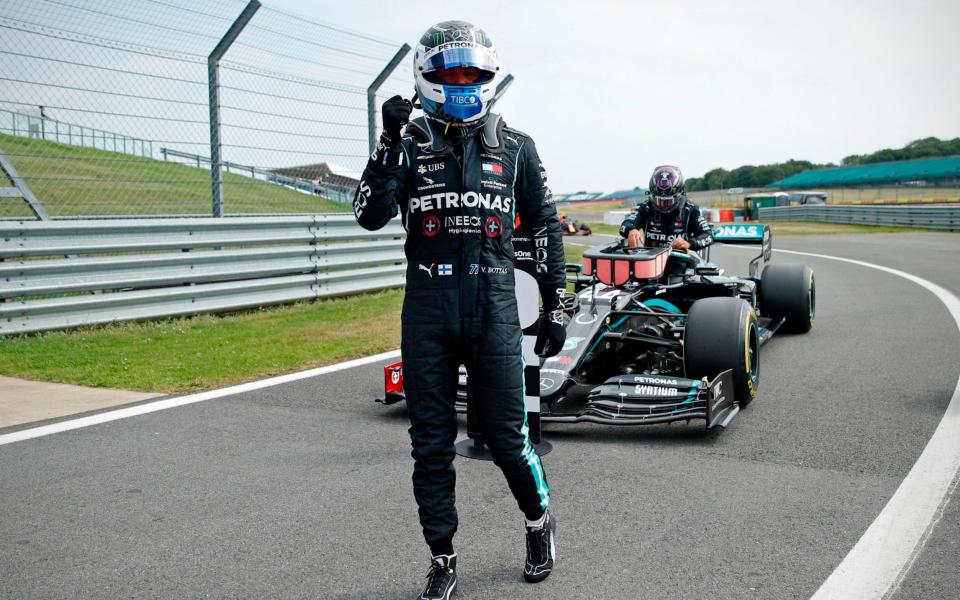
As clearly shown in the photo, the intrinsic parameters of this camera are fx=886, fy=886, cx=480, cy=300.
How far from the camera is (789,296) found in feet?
28.2

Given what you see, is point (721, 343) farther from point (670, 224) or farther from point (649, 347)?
point (670, 224)

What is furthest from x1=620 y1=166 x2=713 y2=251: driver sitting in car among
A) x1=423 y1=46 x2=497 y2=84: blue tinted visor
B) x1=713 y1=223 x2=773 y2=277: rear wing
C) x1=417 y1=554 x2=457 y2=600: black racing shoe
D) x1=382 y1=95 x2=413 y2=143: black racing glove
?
x1=417 y1=554 x2=457 y2=600: black racing shoe

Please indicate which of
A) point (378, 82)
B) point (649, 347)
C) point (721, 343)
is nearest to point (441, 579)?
point (721, 343)

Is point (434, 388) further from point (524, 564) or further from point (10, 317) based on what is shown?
point (10, 317)

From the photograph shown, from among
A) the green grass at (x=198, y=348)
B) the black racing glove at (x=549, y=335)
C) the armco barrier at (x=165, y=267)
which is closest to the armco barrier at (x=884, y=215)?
the armco barrier at (x=165, y=267)

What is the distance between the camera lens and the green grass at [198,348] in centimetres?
669

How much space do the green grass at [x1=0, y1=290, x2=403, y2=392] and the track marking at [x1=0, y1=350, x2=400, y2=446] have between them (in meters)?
0.20

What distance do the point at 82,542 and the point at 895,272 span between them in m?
14.5

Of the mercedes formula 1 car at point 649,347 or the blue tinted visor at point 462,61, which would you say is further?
the mercedes formula 1 car at point 649,347

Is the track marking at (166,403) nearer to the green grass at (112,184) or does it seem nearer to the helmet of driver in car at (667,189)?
the helmet of driver in car at (667,189)

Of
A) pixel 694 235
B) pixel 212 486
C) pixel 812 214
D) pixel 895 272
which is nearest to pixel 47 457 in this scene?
pixel 212 486

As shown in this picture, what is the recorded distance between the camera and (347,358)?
7609 millimetres

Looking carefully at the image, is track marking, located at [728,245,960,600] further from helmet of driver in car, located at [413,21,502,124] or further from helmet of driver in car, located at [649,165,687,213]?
helmet of driver in car, located at [649,165,687,213]

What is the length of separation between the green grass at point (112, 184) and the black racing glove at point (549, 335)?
664 cm
